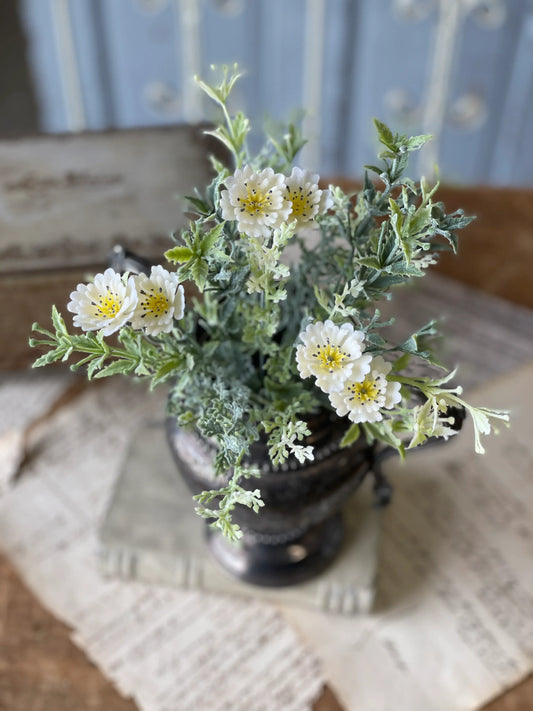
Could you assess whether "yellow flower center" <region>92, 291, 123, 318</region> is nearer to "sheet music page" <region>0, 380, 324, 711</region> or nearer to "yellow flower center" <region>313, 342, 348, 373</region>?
"yellow flower center" <region>313, 342, 348, 373</region>

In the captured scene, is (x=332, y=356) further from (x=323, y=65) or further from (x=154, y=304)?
(x=323, y=65)

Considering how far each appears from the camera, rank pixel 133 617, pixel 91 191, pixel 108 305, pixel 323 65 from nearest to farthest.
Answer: pixel 108 305, pixel 133 617, pixel 91 191, pixel 323 65

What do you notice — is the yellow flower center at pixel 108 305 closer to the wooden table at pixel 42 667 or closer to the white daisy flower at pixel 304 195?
the white daisy flower at pixel 304 195

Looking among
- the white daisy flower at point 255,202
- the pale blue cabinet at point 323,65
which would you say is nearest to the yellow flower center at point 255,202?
the white daisy flower at point 255,202

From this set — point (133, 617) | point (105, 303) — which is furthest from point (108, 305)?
point (133, 617)

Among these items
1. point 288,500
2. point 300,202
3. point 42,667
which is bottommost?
point 42,667

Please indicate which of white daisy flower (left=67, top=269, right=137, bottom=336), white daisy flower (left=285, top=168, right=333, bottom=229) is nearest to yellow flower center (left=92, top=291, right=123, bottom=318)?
white daisy flower (left=67, top=269, right=137, bottom=336)
